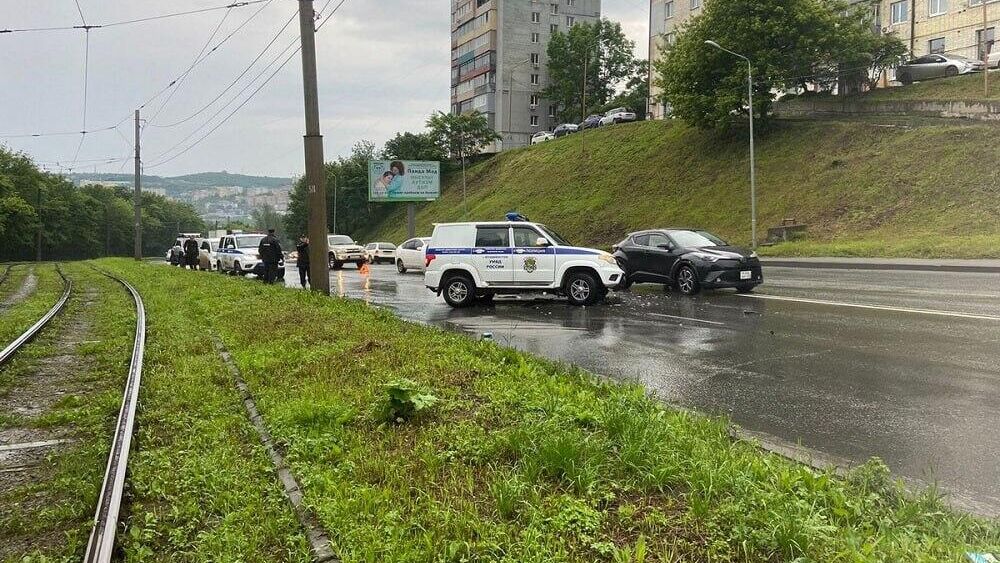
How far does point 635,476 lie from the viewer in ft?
12.9

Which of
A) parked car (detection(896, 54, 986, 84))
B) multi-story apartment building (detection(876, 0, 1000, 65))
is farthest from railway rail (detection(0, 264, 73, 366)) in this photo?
multi-story apartment building (detection(876, 0, 1000, 65))

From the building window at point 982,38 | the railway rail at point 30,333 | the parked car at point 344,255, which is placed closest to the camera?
the railway rail at point 30,333

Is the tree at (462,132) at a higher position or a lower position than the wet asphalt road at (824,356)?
higher

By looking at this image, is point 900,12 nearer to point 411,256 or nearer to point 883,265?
point 883,265

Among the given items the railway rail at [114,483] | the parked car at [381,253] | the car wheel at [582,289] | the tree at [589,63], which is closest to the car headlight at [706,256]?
the car wheel at [582,289]

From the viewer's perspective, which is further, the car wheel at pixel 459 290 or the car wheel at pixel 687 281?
the car wheel at pixel 687 281

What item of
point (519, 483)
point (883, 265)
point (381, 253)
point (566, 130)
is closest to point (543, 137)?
point (566, 130)

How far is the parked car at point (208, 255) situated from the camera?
30.8 m

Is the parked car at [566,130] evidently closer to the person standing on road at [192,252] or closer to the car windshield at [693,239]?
the person standing on road at [192,252]

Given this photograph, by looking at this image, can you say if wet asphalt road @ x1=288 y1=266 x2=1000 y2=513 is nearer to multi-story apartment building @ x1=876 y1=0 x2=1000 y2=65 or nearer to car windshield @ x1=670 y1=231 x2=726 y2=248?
car windshield @ x1=670 y1=231 x2=726 y2=248

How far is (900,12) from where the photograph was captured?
46219mm

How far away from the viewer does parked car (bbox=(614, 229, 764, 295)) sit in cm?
1535

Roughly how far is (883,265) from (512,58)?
63328mm

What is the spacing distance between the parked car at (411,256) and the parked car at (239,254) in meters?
6.07
